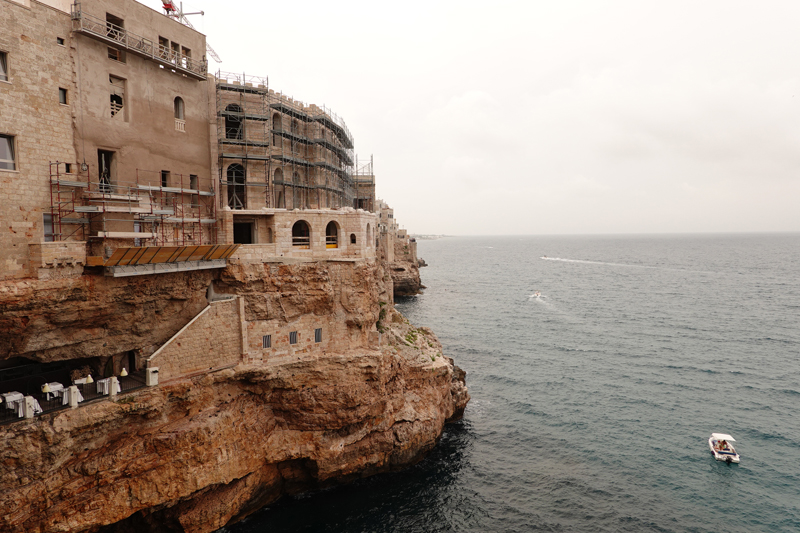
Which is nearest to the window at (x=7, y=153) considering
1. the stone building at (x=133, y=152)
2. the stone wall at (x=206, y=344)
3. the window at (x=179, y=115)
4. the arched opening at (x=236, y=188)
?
the stone building at (x=133, y=152)

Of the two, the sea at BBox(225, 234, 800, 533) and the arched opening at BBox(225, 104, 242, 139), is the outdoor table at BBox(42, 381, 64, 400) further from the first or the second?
the arched opening at BBox(225, 104, 242, 139)

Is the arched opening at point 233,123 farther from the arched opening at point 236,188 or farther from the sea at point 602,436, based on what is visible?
the sea at point 602,436

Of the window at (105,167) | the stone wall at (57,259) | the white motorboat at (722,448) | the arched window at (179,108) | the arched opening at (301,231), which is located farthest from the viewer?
the arched opening at (301,231)

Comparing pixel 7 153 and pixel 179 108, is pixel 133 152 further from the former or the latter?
pixel 7 153

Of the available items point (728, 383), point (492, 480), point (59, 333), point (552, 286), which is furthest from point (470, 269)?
point (59, 333)

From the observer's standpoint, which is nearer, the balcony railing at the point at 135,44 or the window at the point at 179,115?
the balcony railing at the point at 135,44

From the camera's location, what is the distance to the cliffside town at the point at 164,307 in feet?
73.9

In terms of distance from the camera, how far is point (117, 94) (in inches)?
1102

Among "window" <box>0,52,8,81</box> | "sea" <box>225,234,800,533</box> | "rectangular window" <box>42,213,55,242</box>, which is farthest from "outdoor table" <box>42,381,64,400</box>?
"window" <box>0,52,8,81</box>

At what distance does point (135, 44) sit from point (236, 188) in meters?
12.2

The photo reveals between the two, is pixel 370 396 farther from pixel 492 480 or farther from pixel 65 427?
pixel 65 427

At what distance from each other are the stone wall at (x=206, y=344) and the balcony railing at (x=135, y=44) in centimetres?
1645

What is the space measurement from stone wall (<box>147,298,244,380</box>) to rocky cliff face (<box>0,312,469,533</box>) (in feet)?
3.59

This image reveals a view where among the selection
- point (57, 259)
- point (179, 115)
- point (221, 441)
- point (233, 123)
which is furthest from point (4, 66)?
point (221, 441)
